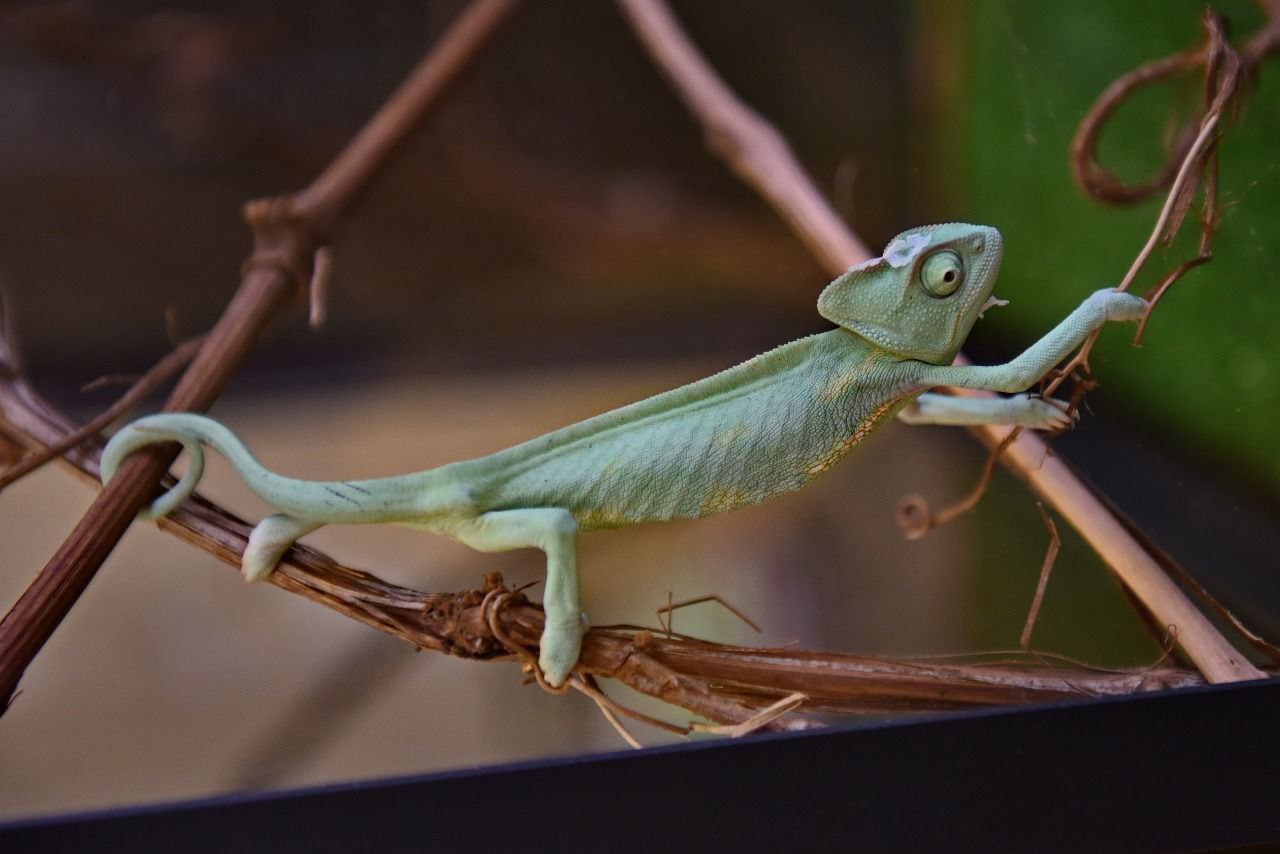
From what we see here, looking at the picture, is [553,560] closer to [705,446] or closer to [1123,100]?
[705,446]

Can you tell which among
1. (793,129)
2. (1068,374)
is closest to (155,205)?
(793,129)

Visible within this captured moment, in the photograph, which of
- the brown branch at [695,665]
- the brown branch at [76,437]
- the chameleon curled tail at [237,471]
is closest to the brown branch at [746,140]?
the brown branch at [695,665]

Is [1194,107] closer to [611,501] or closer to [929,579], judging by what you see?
[929,579]

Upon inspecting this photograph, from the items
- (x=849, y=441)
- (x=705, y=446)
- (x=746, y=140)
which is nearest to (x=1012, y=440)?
(x=849, y=441)

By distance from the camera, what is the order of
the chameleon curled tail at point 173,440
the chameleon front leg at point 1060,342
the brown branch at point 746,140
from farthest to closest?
the brown branch at point 746,140 < the chameleon curled tail at point 173,440 < the chameleon front leg at point 1060,342

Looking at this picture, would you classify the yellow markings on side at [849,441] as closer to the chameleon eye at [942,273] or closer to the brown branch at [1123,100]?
the chameleon eye at [942,273]

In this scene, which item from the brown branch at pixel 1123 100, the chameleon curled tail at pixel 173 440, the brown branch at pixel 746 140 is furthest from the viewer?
the brown branch at pixel 746 140
